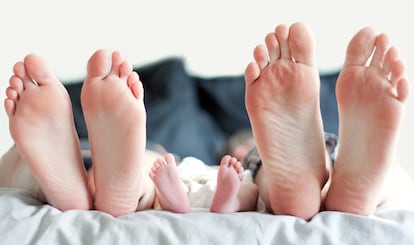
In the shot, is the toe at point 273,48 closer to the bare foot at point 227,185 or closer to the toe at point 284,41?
the toe at point 284,41

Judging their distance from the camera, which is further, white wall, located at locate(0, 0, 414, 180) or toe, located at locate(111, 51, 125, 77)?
white wall, located at locate(0, 0, 414, 180)

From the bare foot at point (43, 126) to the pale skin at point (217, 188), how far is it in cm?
15

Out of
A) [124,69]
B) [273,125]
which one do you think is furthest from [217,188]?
[124,69]

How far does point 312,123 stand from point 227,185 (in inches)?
6.8

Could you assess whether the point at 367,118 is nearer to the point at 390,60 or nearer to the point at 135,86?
the point at 390,60

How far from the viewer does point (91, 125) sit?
928 mm

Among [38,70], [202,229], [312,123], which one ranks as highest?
[38,70]

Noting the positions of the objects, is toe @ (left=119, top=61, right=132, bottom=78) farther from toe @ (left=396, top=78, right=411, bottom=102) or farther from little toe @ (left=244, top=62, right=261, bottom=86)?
toe @ (left=396, top=78, right=411, bottom=102)

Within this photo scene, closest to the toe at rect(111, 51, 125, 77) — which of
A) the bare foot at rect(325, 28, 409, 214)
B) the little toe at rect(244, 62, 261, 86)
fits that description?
the little toe at rect(244, 62, 261, 86)

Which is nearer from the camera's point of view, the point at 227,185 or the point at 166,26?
the point at 227,185

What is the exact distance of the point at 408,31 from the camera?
5.92 feet

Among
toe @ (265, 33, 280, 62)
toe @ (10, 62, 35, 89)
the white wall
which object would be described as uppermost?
toe @ (265, 33, 280, 62)

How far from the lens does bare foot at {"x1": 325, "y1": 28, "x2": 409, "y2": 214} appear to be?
869 millimetres

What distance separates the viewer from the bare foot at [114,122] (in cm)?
90
